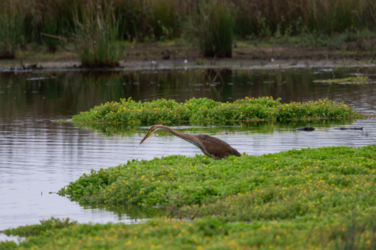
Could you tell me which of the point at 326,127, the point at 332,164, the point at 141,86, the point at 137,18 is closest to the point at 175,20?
the point at 137,18

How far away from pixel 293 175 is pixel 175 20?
27328 millimetres

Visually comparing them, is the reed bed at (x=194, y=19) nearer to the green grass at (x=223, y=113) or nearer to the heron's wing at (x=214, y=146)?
the green grass at (x=223, y=113)

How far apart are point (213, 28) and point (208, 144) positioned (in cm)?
2184

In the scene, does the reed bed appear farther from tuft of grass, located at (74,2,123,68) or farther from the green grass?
the green grass

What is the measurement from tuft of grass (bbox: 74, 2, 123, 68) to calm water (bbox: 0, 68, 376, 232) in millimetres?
798

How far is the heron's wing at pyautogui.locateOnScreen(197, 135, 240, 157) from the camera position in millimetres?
10828

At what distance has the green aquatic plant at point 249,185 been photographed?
26.5 ft

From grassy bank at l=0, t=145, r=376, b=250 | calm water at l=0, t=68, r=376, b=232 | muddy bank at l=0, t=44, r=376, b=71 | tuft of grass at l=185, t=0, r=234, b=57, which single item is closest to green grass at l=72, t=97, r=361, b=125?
calm water at l=0, t=68, r=376, b=232

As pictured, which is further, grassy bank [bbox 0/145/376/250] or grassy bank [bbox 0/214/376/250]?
grassy bank [bbox 0/145/376/250]

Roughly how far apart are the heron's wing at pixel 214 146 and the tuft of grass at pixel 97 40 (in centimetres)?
1908

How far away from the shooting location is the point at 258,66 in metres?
31.6

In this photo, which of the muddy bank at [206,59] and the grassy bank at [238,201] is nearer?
the grassy bank at [238,201]

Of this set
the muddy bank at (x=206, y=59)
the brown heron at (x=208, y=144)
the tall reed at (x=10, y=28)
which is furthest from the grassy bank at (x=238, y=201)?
the tall reed at (x=10, y=28)

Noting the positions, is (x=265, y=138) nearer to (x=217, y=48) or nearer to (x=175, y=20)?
(x=217, y=48)
